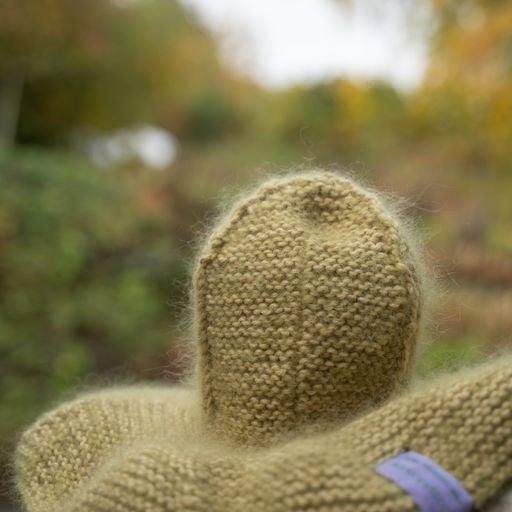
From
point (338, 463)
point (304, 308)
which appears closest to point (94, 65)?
point (304, 308)

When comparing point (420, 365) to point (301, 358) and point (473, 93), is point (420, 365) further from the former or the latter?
point (473, 93)

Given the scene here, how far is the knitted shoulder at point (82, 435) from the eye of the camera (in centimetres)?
99

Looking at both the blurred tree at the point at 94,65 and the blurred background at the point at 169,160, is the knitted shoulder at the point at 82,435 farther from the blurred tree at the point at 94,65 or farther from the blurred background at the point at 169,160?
the blurred tree at the point at 94,65

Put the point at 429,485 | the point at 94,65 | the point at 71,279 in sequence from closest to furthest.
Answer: the point at 429,485 → the point at 71,279 → the point at 94,65

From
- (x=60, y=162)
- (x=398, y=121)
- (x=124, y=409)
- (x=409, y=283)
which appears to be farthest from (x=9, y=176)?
(x=398, y=121)

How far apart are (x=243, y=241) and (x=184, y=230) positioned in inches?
194

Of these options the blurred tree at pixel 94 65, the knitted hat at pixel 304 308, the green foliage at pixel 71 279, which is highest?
the blurred tree at pixel 94 65

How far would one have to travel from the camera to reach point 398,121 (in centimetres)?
892

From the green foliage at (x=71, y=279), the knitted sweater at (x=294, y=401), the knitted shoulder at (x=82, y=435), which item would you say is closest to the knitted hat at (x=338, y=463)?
the knitted sweater at (x=294, y=401)

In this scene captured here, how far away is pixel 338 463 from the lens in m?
0.77

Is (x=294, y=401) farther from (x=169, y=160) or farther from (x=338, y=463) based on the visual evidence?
(x=169, y=160)

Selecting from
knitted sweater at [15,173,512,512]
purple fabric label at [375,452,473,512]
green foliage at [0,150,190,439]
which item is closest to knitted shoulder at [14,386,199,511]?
knitted sweater at [15,173,512,512]

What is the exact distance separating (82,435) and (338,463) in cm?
44

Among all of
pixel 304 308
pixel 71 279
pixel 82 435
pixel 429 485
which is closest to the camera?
pixel 429 485
